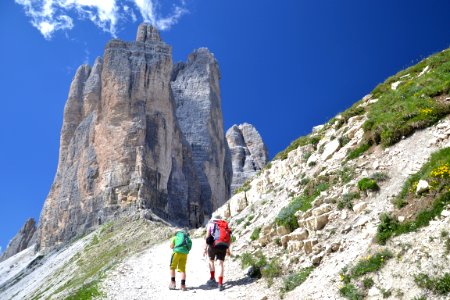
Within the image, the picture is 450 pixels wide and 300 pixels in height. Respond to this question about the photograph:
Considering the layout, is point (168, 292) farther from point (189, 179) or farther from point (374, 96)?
point (189, 179)

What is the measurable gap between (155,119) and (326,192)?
4335cm

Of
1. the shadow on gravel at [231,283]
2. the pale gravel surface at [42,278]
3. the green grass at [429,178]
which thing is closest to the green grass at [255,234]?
the shadow on gravel at [231,283]

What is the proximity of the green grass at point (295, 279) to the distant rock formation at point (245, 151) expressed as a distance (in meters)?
80.3

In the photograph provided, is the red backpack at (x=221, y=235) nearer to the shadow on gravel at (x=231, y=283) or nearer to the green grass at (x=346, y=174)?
the shadow on gravel at (x=231, y=283)

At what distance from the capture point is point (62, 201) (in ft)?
188

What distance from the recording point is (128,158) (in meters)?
50.0

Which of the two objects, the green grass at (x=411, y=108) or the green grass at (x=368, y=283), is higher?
the green grass at (x=411, y=108)

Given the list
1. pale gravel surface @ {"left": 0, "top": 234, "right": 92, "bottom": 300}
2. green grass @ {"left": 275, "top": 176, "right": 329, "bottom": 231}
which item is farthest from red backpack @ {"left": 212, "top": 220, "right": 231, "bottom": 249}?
pale gravel surface @ {"left": 0, "top": 234, "right": 92, "bottom": 300}

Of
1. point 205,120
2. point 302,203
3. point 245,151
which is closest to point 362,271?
point 302,203

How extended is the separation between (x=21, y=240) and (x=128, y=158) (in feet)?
157

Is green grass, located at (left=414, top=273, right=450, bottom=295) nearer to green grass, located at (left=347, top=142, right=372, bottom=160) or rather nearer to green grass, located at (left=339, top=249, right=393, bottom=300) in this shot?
green grass, located at (left=339, top=249, right=393, bottom=300)

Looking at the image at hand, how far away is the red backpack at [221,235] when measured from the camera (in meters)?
12.8

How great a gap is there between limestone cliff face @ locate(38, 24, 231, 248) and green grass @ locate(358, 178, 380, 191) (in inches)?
1435

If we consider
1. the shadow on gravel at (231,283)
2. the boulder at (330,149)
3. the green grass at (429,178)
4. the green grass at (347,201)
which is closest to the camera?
the green grass at (429,178)
